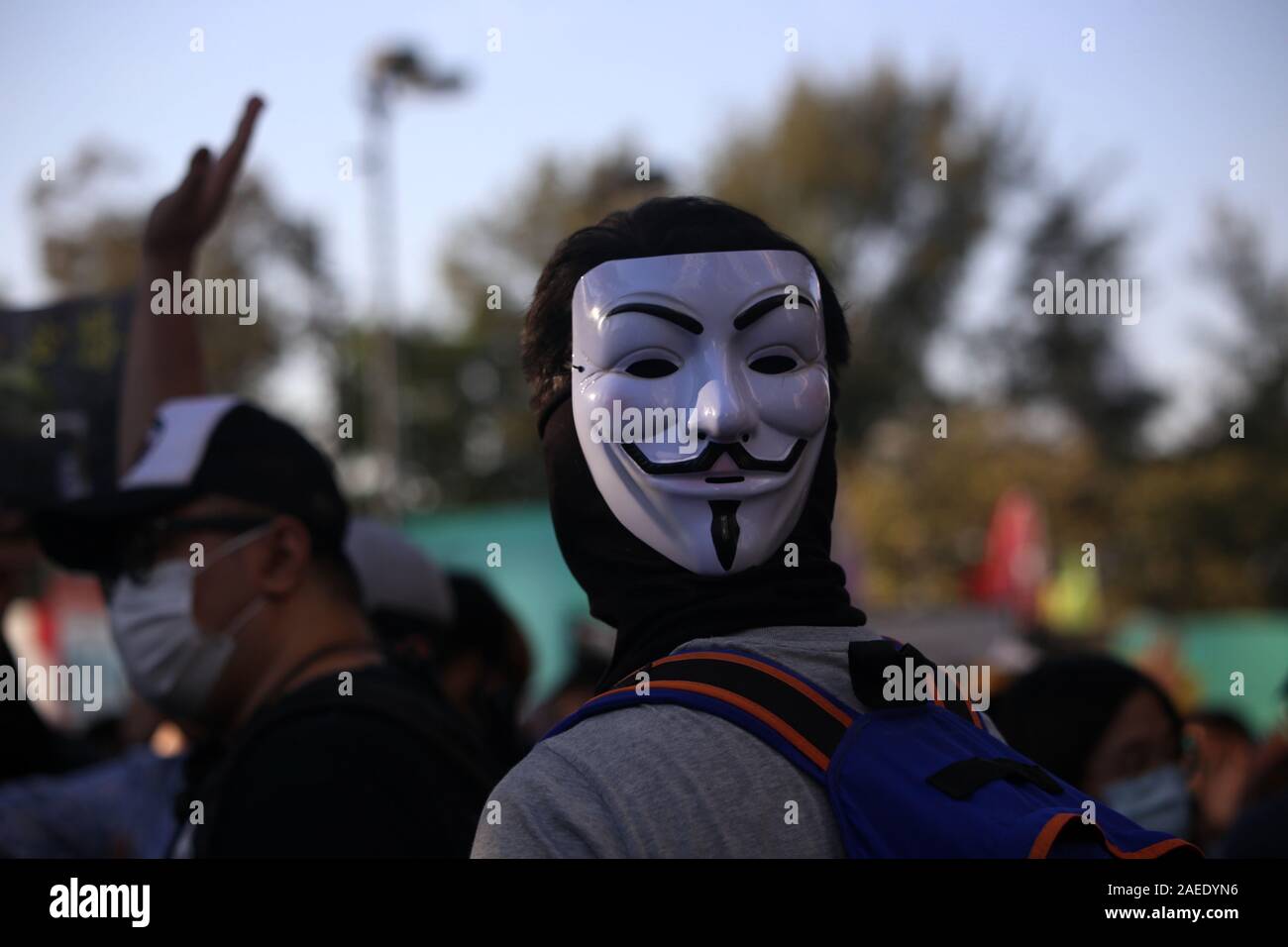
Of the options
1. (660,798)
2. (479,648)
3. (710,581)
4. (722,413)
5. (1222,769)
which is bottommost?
(1222,769)

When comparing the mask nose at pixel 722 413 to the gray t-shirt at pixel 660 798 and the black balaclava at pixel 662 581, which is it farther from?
the gray t-shirt at pixel 660 798

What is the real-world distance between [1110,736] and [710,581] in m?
A: 2.23

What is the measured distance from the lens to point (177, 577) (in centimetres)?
317

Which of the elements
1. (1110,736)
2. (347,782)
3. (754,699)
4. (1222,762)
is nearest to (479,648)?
(1110,736)

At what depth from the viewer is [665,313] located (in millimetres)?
2168

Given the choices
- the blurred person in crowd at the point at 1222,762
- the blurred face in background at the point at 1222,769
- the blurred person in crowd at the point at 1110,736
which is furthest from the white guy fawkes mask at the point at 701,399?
the blurred face in background at the point at 1222,769

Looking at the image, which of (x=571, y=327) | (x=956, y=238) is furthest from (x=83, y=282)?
(x=956, y=238)

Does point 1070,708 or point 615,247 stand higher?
point 615,247

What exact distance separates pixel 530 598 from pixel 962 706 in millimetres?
12175

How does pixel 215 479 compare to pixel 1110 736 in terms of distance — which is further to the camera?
pixel 1110 736

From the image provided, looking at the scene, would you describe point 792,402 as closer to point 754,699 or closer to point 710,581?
point 710,581

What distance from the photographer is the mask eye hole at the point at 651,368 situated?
2.19 metres

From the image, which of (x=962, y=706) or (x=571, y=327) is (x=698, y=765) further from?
(x=571, y=327)

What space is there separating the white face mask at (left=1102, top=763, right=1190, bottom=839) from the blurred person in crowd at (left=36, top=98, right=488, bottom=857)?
1938mm
